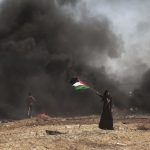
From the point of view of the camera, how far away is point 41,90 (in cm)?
4541

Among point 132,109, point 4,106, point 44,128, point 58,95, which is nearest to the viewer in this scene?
point 44,128

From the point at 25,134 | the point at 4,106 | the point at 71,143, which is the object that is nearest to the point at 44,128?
the point at 25,134

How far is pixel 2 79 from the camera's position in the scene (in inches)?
1764

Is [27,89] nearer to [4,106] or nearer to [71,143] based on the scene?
[4,106]

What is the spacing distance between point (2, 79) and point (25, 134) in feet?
89.0

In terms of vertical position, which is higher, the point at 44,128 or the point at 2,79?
the point at 2,79

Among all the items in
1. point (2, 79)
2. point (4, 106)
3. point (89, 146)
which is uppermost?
point (2, 79)

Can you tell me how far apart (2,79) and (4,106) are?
6086 millimetres

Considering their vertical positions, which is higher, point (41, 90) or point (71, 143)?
point (41, 90)

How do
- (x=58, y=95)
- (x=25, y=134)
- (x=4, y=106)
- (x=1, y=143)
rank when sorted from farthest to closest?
1. (x=58, y=95)
2. (x=4, y=106)
3. (x=25, y=134)
4. (x=1, y=143)

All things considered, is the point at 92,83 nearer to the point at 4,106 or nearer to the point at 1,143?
the point at 4,106

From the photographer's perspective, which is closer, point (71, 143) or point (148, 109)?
point (71, 143)

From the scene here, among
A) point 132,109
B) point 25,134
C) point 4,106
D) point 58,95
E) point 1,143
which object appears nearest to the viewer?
point 1,143

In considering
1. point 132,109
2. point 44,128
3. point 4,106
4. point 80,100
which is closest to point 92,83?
point 80,100
